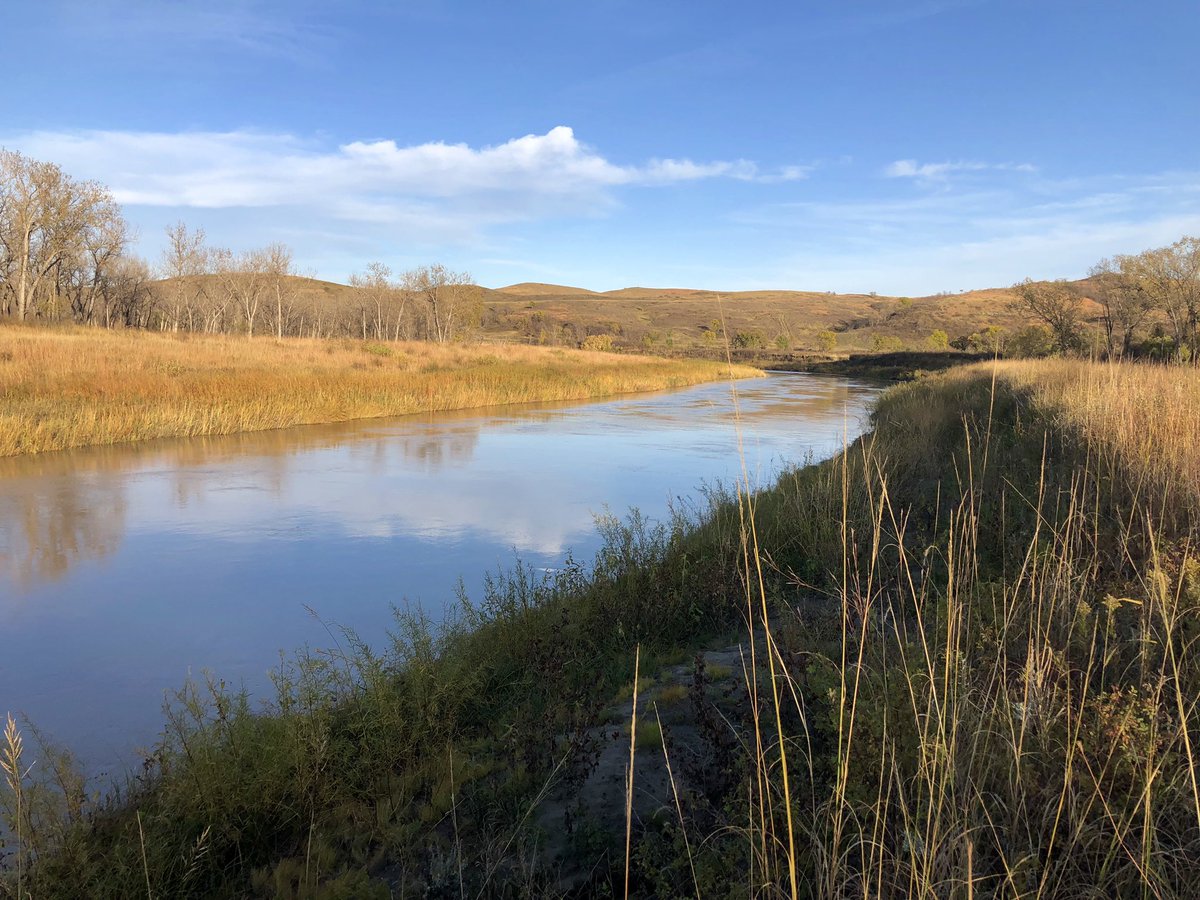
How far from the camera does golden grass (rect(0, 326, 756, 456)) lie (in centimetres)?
1127

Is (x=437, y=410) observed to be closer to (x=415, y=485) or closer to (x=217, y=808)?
(x=415, y=485)

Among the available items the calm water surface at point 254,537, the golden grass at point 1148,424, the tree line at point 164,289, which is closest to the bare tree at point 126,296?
the tree line at point 164,289

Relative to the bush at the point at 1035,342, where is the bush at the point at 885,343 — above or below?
above

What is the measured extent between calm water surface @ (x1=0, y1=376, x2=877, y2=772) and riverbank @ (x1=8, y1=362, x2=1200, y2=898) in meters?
0.65

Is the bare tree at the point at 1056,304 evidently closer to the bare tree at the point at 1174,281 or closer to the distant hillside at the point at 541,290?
the bare tree at the point at 1174,281

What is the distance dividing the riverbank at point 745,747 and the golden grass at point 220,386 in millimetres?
9661

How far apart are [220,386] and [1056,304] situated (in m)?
27.1

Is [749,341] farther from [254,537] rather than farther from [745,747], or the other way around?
[745,747]

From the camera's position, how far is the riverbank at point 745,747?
5.45 feet

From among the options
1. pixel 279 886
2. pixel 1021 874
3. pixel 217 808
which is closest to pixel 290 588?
pixel 217 808

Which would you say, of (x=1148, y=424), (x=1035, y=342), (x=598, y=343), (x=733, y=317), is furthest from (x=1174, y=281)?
(x=733, y=317)

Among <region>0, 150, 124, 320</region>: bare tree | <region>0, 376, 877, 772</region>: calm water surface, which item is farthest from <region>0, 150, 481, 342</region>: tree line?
<region>0, 376, 877, 772</region>: calm water surface

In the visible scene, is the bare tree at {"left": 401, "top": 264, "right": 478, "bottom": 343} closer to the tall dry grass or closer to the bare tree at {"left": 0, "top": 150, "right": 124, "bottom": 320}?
the bare tree at {"left": 0, "top": 150, "right": 124, "bottom": 320}

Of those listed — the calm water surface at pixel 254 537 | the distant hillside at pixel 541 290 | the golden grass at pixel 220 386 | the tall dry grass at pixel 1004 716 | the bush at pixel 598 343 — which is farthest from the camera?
the distant hillside at pixel 541 290
